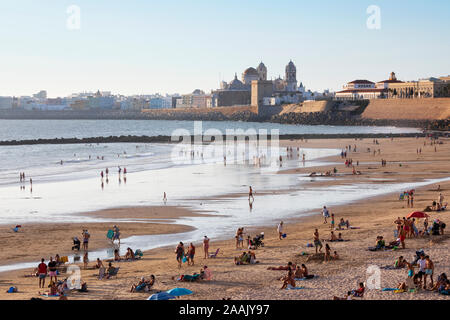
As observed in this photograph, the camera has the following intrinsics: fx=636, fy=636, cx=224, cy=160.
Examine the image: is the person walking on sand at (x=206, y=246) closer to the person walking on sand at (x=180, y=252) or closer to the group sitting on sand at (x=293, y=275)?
the person walking on sand at (x=180, y=252)

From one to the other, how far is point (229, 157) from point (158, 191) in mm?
23697

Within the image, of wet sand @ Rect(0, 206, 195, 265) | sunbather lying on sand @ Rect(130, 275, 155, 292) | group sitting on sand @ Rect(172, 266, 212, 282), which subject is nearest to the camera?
sunbather lying on sand @ Rect(130, 275, 155, 292)

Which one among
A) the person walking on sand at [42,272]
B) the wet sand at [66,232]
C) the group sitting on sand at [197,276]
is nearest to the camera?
the group sitting on sand at [197,276]

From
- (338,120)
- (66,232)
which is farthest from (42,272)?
(338,120)

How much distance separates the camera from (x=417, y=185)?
32562mm

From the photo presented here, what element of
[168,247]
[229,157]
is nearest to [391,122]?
[229,157]

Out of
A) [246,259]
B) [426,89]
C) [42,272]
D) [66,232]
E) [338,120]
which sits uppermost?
[426,89]

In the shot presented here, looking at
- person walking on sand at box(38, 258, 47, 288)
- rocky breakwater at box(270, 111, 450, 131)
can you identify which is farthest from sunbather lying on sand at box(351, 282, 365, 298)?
rocky breakwater at box(270, 111, 450, 131)

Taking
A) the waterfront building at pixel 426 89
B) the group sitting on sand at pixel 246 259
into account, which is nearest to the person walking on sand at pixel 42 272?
the group sitting on sand at pixel 246 259

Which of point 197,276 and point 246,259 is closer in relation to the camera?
point 197,276

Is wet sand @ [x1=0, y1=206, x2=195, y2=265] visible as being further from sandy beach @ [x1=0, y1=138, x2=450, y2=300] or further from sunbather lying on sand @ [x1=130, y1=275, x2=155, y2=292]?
sunbather lying on sand @ [x1=130, y1=275, x2=155, y2=292]

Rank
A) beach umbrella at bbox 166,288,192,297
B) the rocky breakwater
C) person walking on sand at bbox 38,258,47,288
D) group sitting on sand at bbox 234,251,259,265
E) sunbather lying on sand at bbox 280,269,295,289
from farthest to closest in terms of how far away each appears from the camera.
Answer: the rocky breakwater, group sitting on sand at bbox 234,251,259,265, person walking on sand at bbox 38,258,47,288, sunbather lying on sand at bbox 280,269,295,289, beach umbrella at bbox 166,288,192,297

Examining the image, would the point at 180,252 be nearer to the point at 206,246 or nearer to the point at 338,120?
the point at 206,246
